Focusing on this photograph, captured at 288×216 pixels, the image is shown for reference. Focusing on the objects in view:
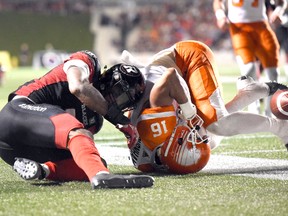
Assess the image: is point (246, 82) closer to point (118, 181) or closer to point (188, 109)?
point (188, 109)

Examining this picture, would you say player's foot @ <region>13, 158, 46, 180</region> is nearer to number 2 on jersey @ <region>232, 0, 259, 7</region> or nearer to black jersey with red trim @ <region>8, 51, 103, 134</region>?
black jersey with red trim @ <region>8, 51, 103, 134</region>

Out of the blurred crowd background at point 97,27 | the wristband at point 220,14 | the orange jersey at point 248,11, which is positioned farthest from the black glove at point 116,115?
the blurred crowd background at point 97,27

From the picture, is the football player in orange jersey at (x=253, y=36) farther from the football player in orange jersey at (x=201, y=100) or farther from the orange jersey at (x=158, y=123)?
the orange jersey at (x=158, y=123)

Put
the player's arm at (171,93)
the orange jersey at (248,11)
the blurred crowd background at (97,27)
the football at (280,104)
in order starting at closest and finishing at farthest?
the player's arm at (171,93) → the football at (280,104) → the orange jersey at (248,11) → the blurred crowd background at (97,27)

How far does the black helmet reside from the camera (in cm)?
480

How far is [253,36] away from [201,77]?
3.12 metres

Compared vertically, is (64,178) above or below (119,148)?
above

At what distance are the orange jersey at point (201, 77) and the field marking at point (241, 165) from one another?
1.19 ft

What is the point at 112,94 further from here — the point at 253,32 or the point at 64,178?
the point at 253,32

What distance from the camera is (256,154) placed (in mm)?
6160

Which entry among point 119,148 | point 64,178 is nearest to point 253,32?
point 119,148

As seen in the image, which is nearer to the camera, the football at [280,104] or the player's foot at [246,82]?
the football at [280,104]

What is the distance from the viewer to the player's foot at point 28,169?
451cm

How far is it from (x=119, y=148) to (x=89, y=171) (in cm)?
248
